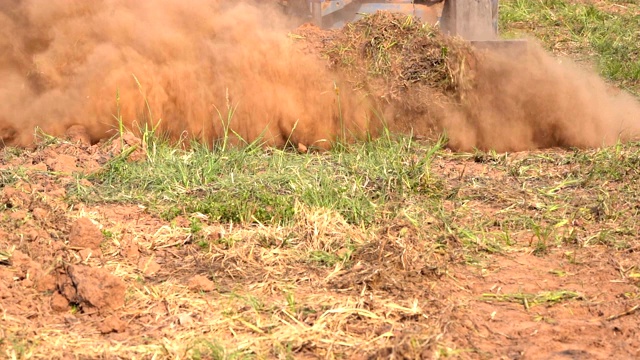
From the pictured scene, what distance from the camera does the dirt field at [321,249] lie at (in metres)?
3.76

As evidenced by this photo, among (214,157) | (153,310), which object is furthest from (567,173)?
(153,310)

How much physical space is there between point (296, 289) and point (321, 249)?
436 mm

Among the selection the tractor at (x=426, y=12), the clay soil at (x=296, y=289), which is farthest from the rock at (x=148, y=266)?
the tractor at (x=426, y=12)

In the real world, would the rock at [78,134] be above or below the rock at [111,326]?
above

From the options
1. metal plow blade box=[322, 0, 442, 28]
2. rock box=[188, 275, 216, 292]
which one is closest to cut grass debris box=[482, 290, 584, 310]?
rock box=[188, 275, 216, 292]

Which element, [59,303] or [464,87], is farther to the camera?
[464,87]

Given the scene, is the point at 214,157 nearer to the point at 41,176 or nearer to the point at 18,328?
the point at 41,176

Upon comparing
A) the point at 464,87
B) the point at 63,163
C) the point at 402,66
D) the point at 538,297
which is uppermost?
the point at 402,66

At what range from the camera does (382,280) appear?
13.8 feet

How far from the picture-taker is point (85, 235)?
4.51 metres

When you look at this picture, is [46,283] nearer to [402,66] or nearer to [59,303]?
[59,303]

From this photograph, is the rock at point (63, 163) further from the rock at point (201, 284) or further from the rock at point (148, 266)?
the rock at point (201, 284)

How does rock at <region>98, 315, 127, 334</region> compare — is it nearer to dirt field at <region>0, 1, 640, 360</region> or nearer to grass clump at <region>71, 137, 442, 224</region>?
dirt field at <region>0, 1, 640, 360</region>

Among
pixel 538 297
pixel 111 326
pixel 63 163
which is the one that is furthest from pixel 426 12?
pixel 111 326
